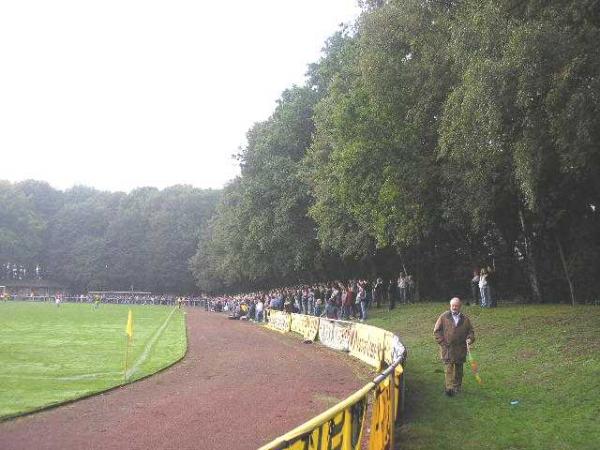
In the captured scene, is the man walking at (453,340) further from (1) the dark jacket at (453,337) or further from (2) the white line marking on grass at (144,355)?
(2) the white line marking on grass at (144,355)

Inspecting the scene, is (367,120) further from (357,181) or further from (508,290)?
(508,290)

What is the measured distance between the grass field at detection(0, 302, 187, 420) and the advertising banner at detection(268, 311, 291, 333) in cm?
574

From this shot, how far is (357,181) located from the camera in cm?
2666

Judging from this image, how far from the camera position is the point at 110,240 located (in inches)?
4358

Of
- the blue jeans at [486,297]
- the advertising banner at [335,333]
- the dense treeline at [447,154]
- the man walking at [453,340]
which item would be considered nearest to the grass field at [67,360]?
the advertising banner at [335,333]

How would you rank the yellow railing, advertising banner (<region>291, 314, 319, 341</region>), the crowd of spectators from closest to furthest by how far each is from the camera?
the yellow railing < advertising banner (<region>291, 314, 319, 341</region>) < the crowd of spectators

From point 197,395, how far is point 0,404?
404 cm

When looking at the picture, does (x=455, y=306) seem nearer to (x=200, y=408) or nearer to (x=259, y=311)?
(x=200, y=408)

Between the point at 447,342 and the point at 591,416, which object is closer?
the point at 591,416

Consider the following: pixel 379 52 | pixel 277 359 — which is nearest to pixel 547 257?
pixel 379 52

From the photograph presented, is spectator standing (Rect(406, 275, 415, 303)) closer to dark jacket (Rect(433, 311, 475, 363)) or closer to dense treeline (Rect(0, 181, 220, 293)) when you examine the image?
dark jacket (Rect(433, 311, 475, 363))

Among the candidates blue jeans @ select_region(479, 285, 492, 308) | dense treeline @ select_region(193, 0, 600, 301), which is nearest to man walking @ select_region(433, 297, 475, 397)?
dense treeline @ select_region(193, 0, 600, 301)

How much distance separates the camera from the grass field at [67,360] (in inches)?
505

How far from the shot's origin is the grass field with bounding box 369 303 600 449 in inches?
347
